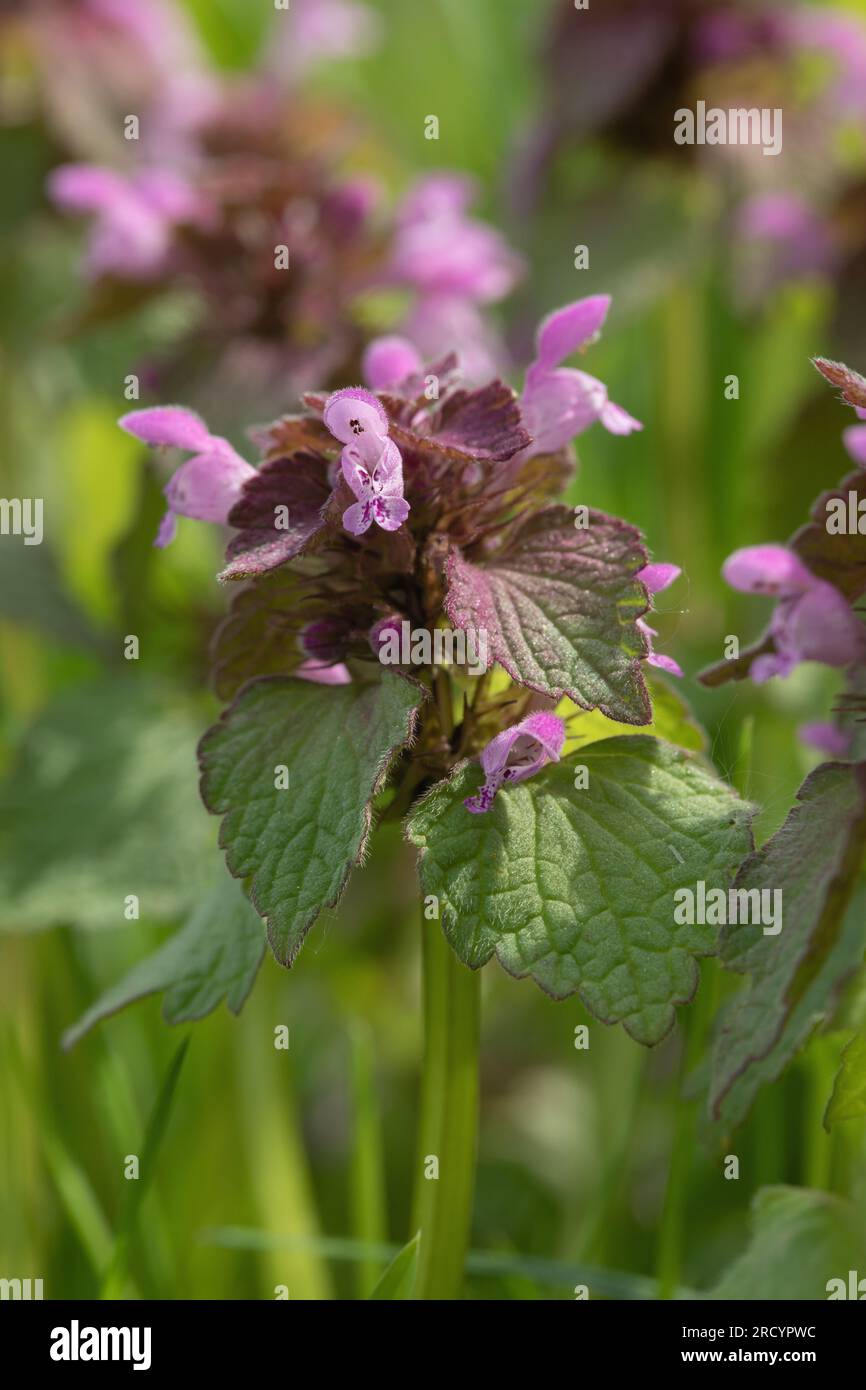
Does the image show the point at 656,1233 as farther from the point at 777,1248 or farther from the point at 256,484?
the point at 256,484

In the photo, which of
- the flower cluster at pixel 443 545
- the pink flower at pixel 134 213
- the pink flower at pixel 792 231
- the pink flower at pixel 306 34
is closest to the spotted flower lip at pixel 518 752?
the flower cluster at pixel 443 545

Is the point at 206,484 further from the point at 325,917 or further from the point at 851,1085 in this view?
the point at 851,1085

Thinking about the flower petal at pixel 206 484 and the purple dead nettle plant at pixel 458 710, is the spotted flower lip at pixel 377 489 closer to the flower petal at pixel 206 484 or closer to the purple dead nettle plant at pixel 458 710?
the purple dead nettle plant at pixel 458 710

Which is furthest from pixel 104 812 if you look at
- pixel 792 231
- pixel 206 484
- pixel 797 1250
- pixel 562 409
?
pixel 792 231

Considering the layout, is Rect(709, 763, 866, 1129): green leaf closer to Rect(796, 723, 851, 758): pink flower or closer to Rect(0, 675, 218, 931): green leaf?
Rect(796, 723, 851, 758): pink flower

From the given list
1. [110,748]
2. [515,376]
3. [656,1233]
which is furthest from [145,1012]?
[515,376]

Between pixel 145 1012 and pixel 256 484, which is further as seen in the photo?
pixel 145 1012

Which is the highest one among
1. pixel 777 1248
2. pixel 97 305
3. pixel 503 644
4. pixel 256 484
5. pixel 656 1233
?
pixel 97 305

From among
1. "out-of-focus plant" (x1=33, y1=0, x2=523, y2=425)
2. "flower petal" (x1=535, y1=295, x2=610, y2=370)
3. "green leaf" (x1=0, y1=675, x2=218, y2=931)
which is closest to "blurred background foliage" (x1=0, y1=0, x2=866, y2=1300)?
"green leaf" (x1=0, y1=675, x2=218, y2=931)
